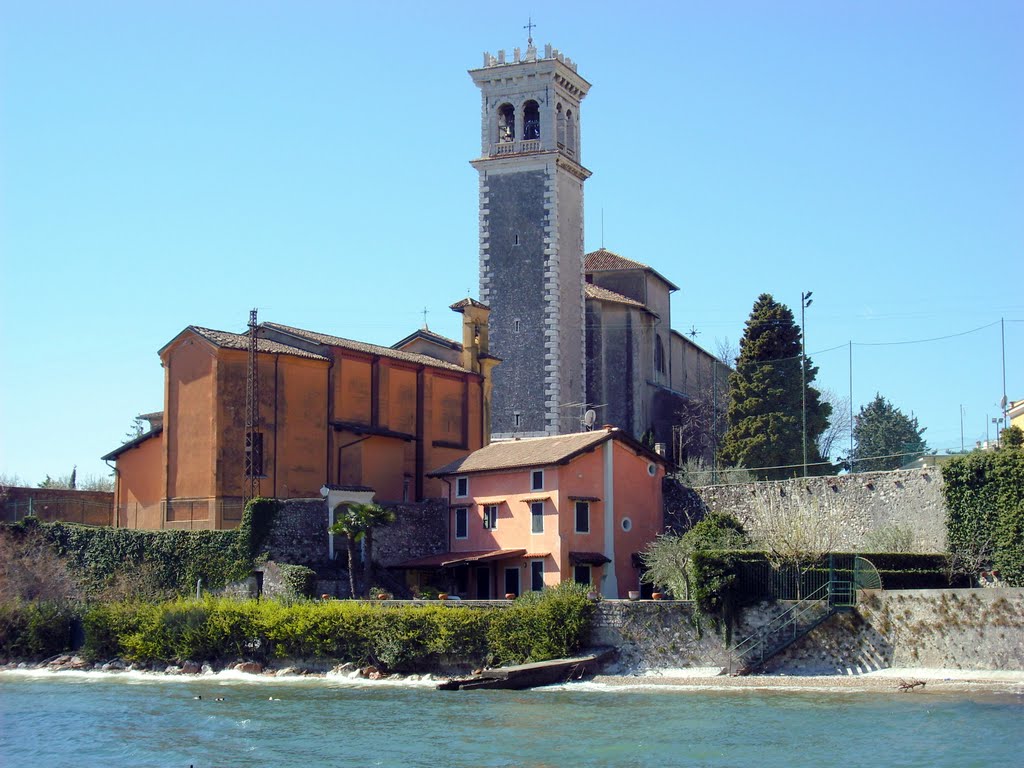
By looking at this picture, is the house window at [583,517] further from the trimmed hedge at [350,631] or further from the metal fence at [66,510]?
the metal fence at [66,510]

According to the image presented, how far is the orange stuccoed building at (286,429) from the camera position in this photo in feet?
167

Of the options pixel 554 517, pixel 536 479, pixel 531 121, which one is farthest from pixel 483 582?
pixel 531 121

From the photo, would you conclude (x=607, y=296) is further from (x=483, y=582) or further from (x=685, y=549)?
(x=685, y=549)

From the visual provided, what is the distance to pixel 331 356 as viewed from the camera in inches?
2132

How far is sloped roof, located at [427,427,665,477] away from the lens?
48.3 metres

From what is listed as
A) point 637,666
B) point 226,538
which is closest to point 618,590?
point 637,666

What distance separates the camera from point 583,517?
157ft

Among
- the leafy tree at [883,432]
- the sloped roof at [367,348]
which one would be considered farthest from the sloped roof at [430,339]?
the leafy tree at [883,432]

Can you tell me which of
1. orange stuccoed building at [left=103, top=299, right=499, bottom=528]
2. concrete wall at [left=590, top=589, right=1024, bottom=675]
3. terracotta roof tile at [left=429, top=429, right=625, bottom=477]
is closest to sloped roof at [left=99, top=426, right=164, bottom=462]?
orange stuccoed building at [left=103, top=299, right=499, bottom=528]

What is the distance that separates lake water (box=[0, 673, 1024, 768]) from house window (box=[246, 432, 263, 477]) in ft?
40.9

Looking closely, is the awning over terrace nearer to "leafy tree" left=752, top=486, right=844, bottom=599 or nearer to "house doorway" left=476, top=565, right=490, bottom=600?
"house doorway" left=476, top=565, right=490, bottom=600

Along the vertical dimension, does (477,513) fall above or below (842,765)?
above

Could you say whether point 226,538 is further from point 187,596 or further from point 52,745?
point 52,745

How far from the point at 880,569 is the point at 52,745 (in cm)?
2299
